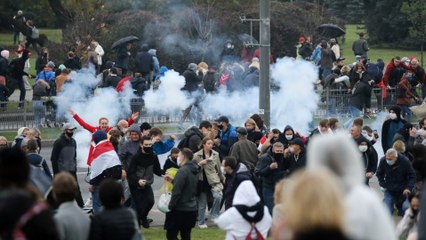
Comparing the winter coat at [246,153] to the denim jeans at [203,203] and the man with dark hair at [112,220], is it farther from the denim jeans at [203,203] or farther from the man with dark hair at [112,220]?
the man with dark hair at [112,220]

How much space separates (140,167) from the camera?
16312 mm

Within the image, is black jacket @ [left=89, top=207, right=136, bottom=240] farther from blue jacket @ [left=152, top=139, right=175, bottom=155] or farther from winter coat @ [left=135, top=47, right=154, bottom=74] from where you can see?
winter coat @ [left=135, top=47, right=154, bottom=74]

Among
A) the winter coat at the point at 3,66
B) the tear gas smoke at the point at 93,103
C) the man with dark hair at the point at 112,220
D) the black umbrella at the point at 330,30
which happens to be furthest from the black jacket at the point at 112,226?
the black umbrella at the point at 330,30

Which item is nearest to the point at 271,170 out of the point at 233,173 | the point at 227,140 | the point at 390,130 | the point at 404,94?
the point at 233,173

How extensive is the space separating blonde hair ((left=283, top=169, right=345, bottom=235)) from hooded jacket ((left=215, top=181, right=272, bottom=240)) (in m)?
5.31

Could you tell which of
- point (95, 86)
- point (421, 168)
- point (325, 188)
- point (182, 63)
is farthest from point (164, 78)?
point (325, 188)

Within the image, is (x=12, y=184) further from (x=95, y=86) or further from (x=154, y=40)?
(x=154, y=40)

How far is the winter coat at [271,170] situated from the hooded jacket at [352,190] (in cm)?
1025

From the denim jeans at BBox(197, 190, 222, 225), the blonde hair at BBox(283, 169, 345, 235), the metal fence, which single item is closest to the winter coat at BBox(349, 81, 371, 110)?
the metal fence

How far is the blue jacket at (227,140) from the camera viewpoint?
18531 mm

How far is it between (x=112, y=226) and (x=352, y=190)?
345cm

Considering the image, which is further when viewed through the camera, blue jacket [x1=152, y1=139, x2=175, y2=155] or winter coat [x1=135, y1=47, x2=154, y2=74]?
winter coat [x1=135, y1=47, x2=154, y2=74]

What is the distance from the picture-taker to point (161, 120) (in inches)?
1037

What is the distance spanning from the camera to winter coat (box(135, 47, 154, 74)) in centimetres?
3250
